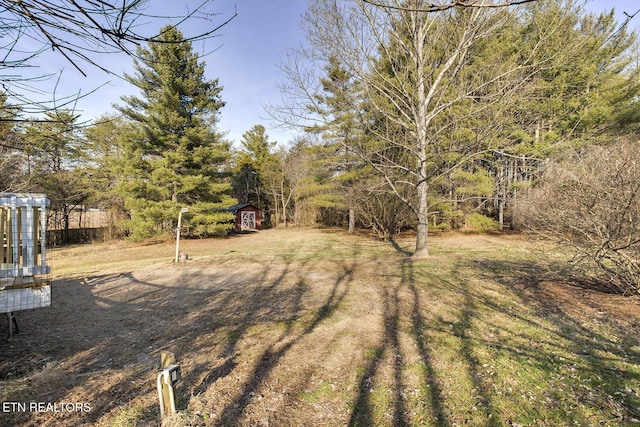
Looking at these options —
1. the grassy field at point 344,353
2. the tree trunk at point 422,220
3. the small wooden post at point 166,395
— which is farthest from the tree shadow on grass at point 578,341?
the small wooden post at point 166,395

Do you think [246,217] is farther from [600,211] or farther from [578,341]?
[578,341]

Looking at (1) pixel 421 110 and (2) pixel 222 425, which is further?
(1) pixel 421 110

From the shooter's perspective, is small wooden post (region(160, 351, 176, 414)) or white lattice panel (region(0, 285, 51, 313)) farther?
white lattice panel (region(0, 285, 51, 313))

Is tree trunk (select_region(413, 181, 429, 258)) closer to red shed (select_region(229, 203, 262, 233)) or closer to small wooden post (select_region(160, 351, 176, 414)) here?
small wooden post (select_region(160, 351, 176, 414))

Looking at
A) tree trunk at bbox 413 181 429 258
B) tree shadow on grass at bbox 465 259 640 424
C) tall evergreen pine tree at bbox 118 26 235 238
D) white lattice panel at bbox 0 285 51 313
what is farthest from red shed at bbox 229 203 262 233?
tree shadow on grass at bbox 465 259 640 424

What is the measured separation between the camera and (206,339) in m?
3.84

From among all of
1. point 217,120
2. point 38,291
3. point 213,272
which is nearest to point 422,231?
point 213,272

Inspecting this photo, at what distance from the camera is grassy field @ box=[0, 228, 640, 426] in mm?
2424

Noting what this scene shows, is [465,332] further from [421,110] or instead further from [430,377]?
[421,110]

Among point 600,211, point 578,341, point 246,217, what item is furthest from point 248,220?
point 578,341

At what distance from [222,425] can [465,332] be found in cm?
294

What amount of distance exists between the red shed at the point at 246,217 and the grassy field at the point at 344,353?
16.6 metres

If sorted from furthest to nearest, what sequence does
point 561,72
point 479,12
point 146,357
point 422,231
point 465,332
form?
point 561,72 < point 422,231 < point 479,12 < point 465,332 < point 146,357

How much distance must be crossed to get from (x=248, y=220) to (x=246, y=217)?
0.98ft
